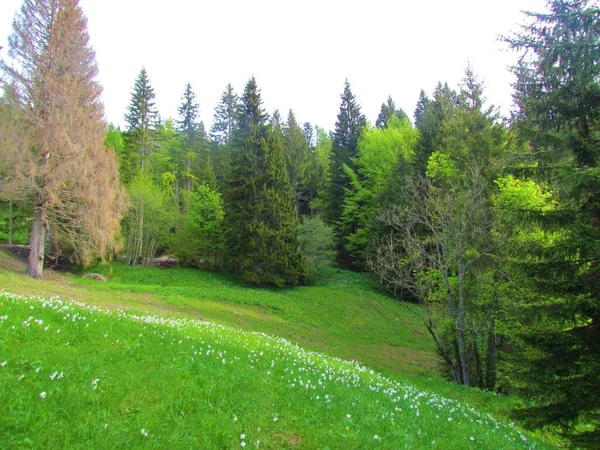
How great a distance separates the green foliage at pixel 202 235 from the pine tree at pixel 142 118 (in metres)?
13.1

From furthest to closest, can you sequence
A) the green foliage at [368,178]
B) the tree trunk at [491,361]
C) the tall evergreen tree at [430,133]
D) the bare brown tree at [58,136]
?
1. the green foliage at [368,178]
2. the tall evergreen tree at [430,133]
3. the bare brown tree at [58,136]
4. the tree trunk at [491,361]

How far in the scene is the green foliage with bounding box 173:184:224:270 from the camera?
39.7 metres

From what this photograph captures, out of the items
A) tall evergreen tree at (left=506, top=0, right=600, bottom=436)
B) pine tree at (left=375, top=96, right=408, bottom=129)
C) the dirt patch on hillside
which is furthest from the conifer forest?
pine tree at (left=375, top=96, right=408, bottom=129)

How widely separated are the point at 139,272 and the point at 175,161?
91.3ft

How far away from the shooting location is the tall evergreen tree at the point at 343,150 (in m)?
50.1

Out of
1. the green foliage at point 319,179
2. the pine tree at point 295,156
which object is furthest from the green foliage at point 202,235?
the green foliage at point 319,179

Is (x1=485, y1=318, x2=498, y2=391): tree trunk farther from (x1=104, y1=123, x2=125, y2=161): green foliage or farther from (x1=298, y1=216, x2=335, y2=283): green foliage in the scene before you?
(x1=104, y1=123, x2=125, y2=161): green foliage

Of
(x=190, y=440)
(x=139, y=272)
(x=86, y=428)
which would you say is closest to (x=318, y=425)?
(x=190, y=440)

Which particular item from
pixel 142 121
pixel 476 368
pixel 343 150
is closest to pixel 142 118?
pixel 142 121

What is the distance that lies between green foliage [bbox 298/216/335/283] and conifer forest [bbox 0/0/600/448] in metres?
0.17

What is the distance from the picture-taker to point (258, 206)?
3644 centimetres

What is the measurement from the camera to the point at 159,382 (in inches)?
188

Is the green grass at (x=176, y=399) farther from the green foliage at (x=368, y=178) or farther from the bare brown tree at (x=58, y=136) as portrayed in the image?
the green foliage at (x=368, y=178)

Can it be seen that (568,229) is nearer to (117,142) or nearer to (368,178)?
(368,178)
